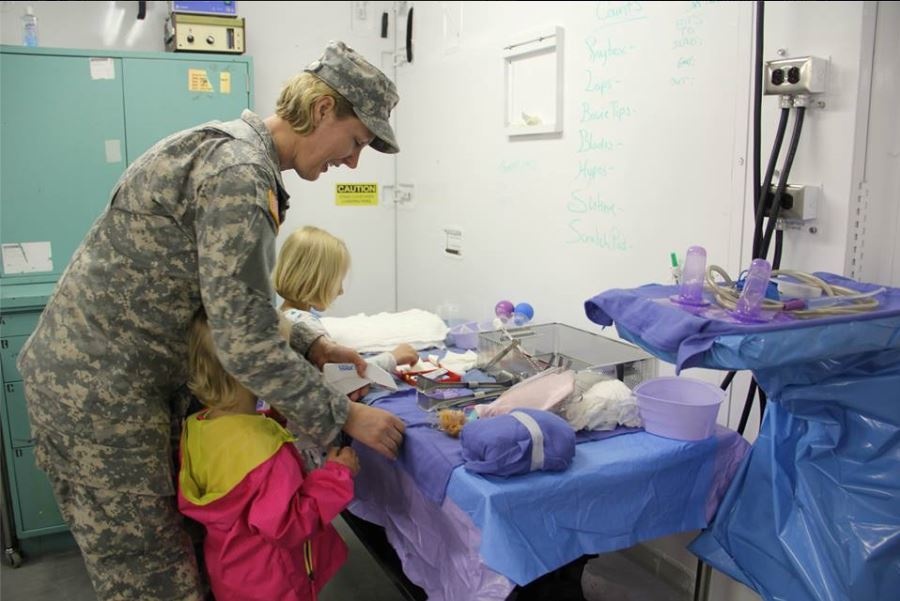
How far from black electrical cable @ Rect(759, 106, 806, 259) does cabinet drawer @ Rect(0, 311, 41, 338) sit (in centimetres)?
250

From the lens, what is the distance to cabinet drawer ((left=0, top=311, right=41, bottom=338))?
253cm

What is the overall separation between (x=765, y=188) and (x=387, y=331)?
1.31 meters

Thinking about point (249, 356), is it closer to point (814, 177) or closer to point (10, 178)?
point (814, 177)

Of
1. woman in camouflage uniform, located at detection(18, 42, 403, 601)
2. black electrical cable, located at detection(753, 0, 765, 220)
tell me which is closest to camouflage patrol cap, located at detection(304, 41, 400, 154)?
woman in camouflage uniform, located at detection(18, 42, 403, 601)

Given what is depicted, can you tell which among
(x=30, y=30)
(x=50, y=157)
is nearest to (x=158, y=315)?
(x=50, y=157)

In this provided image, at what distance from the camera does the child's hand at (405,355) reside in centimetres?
217

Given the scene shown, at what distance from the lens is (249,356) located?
4.40 feet

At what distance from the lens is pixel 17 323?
2.55 m

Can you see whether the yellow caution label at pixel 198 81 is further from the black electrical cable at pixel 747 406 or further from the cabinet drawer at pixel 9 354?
the black electrical cable at pixel 747 406

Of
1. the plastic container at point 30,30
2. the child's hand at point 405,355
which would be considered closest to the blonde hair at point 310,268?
the child's hand at point 405,355

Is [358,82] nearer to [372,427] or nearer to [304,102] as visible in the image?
[304,102]

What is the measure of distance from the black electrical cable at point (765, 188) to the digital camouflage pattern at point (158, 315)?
116 cm

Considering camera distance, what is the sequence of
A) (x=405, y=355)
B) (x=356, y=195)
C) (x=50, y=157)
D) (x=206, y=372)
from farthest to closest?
(x=356, y=195) → (x=50, y=157) → (x=405, y=355) → (x=206, y=372)

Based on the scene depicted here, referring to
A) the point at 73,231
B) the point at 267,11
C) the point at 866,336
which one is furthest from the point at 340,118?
the point at 267,11
